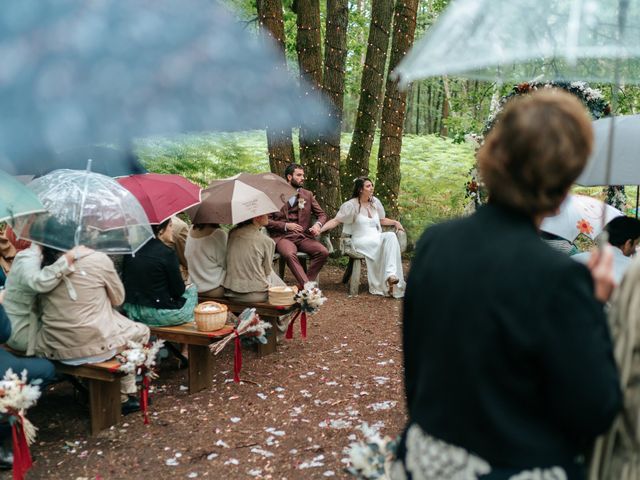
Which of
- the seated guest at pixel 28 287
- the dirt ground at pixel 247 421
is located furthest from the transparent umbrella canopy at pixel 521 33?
the seated guest at pixel 28 287

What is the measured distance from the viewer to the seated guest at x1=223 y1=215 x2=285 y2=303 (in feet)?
Result: 21.5

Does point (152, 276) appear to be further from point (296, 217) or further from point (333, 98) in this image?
point (333, 98)

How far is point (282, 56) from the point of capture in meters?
10.2

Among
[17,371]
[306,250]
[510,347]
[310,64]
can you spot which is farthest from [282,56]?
[510,347]

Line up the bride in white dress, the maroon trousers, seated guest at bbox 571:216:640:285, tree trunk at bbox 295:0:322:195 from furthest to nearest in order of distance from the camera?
tree trunk at bbox 295:0:322:195, the bride in white dress, the maroon trousers, seated guest at bbox 571:216:640:285

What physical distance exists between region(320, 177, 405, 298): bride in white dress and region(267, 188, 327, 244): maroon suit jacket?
0.26 metres

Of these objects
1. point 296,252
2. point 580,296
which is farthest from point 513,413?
point 296,252

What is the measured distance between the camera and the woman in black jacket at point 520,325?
5.01 ft

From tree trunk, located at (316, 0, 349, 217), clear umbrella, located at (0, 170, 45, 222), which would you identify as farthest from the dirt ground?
tree trunk, located at (316, 0, 349, 217)

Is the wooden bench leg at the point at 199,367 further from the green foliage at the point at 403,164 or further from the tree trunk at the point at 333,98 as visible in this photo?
the green foliage at the point at 403,164

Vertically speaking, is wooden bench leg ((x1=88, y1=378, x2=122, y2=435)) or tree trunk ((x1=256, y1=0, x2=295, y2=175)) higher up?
tree trunk ((x1=256, y1=0, x2=295, y2=175))

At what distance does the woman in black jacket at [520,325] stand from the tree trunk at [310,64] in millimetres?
8809

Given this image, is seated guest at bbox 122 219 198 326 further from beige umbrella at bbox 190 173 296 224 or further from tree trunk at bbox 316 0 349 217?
tree trunk at bbox 316 0 349 217

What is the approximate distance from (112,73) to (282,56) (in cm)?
581
